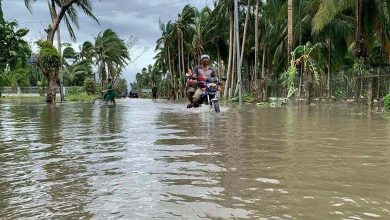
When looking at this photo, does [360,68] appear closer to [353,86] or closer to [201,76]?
[353,86]

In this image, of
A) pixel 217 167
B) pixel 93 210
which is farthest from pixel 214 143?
pixel 93 210

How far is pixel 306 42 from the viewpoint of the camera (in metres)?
37.6

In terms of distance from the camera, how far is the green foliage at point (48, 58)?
30.8 meters

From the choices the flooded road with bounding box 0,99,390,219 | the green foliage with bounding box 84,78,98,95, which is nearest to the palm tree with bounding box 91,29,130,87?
the green foliage with bounding box 84,78,98,95

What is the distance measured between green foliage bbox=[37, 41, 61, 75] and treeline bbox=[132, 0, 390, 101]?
40.5 ft

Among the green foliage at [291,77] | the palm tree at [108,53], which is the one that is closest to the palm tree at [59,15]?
the green foliage at [291,77]

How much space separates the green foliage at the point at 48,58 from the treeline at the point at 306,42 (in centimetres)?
1234

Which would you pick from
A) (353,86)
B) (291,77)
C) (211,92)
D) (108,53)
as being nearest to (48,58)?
(291,77)

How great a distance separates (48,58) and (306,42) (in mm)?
19463

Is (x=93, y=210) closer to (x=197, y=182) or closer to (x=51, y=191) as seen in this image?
(x=51, y=191)

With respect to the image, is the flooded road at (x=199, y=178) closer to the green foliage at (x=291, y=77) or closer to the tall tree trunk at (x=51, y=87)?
the green foliage at (x=291, y=77)

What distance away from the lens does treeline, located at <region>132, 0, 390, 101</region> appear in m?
22.2

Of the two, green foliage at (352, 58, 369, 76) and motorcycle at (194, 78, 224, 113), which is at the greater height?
green foliage at (352, 58, 369, 76)

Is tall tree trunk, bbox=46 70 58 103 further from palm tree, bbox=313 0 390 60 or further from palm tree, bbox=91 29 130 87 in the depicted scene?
palm tree, bbox=91 29 130 87
